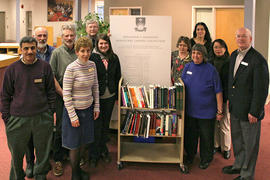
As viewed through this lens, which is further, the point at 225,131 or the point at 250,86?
the point at 225,131

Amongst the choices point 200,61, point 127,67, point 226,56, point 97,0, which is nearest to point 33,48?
point 127,67

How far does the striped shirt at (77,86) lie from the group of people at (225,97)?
1.12 metres

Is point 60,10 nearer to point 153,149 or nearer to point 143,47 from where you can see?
point 143,47

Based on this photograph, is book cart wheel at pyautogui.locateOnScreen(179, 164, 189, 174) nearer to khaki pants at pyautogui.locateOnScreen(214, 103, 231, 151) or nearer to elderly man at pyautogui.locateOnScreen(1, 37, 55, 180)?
khaki pants at pyautogui.locateOnScreen(214, 103, 231, 151)

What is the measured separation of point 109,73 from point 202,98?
107cm

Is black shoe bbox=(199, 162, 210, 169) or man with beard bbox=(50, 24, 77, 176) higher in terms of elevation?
man with beard bbox=(50, 24, 77, 176)

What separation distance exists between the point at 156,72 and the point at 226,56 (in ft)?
2.86

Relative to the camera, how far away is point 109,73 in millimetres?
3004

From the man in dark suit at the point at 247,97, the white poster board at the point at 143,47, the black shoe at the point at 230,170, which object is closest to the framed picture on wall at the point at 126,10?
the white poster board at the point at 143,47

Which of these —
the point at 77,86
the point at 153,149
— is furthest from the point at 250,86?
the point at 77,86

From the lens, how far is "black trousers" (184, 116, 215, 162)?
3.00 metres

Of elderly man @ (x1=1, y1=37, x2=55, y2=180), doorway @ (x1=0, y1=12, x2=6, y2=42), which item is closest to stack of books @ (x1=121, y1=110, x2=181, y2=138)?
elderly man @ (x1=1, y1=37, x2=55, y2=180)

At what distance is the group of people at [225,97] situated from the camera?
8.26ft

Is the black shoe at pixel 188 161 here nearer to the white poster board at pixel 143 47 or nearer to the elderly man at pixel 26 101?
the white poster board at pixel 143 47
